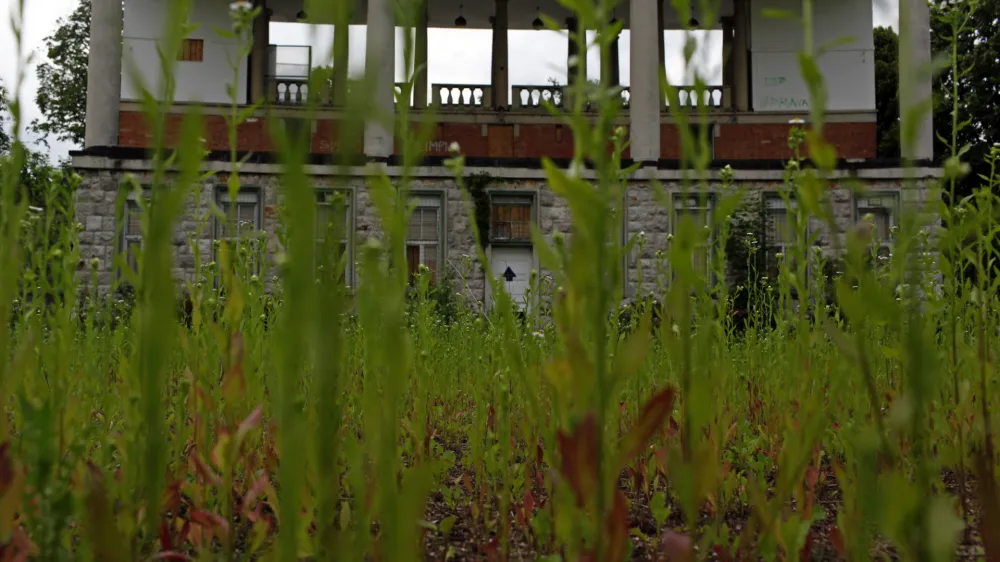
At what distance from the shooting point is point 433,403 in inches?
140

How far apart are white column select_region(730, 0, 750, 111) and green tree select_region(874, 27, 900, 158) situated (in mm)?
8735

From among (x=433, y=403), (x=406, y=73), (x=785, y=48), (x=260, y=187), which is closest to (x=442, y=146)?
(x=260, y=187)

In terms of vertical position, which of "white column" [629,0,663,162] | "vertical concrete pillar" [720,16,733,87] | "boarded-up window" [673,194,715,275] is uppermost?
"vertical concrete pillar" [720,16,733,87]

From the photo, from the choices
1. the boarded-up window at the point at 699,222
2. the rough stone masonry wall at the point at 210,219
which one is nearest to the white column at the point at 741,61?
the rough stone masonry wall at the point at 210,219

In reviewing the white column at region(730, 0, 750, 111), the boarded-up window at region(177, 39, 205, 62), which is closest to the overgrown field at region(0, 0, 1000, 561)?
the boarded-up window at region(177, 39, 205, 62)

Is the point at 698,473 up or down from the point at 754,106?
down

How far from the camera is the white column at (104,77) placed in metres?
12.4

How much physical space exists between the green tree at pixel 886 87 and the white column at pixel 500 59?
13.0 m

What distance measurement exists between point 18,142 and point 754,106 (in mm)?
17842

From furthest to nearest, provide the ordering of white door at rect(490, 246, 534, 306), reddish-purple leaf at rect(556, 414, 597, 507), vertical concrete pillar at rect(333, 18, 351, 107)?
white door at rect(490, 246, 534, 306), reddish-purple leaf at rect(556, 414, 597, 507), vertical concrete pillar at rect(333, 18, 351, 107)

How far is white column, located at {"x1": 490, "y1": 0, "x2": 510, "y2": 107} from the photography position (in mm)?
18094

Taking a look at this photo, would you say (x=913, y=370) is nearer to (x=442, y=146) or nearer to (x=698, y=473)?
(x=698, y=473)

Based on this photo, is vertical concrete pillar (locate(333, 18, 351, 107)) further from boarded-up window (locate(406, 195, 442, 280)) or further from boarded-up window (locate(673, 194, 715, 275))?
boarded-up window (locate(406, 195, 442, 280))

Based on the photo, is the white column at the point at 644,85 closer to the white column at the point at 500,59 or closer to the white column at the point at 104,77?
the white column at the point at 500,59
